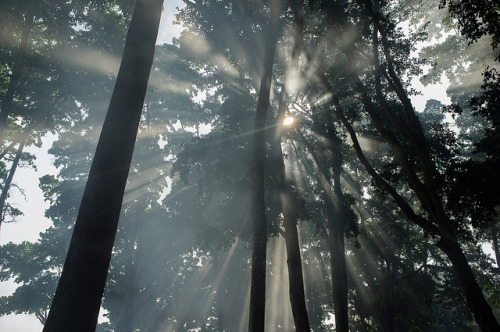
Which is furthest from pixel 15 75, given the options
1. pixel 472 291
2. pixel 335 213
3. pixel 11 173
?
pixel 472 291

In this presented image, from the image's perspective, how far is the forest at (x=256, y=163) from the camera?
22.0ft

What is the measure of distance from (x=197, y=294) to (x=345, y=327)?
20.9 metres

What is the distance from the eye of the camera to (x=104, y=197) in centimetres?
398

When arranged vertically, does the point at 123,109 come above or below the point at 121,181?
above

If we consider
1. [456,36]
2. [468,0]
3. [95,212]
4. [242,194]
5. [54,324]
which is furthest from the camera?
[456,36]

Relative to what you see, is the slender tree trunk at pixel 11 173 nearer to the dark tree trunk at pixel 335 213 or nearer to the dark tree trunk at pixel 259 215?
the dark tree trunk at pixel 259 215

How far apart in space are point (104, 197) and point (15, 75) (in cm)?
1628

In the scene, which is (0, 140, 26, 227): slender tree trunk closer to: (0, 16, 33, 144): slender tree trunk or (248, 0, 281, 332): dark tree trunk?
(0, 16, 33, 144): slender tree trunk

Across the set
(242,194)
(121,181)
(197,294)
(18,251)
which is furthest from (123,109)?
(18,251)

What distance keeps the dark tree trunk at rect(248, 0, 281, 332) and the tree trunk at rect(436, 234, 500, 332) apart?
16.9 ft

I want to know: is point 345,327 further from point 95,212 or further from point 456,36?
point 456,36

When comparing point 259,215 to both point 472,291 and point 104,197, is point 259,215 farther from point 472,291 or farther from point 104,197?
point 472,291

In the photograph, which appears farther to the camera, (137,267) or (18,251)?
(18,251)

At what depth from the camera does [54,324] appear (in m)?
3.20
